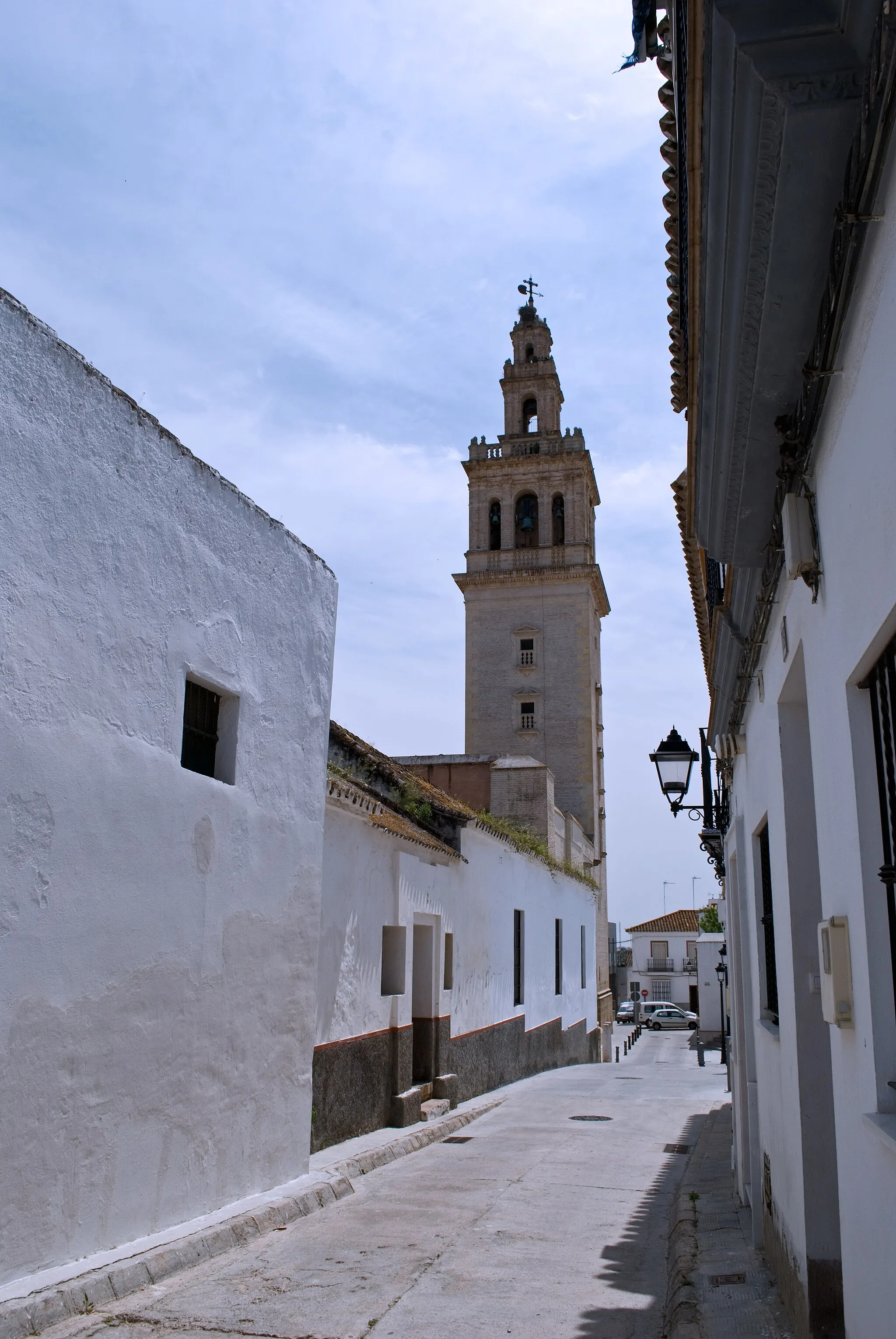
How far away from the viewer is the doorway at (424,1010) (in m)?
12.2

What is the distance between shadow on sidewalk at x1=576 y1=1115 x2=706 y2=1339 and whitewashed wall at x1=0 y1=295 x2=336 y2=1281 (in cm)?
229

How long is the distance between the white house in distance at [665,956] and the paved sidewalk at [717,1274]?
57423 millimetres

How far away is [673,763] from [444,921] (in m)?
4.41

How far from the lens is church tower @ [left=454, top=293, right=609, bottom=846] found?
37.6 m

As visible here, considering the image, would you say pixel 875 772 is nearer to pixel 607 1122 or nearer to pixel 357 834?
pixel 357 834

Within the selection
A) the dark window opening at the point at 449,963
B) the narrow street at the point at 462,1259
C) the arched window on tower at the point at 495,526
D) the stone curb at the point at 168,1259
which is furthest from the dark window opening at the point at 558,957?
the arched window on tower at the point at 495,526

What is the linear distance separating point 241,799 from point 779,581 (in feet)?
12.4

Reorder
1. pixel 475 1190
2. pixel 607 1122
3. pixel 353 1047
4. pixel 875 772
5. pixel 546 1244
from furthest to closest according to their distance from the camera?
pixel 607 1122
pixel 353 1047
pixel 475 1190
pixel 546 1244
pixel 875 772

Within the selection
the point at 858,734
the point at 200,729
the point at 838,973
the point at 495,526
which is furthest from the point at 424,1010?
the point at 495,526

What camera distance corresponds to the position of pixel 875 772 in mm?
2990

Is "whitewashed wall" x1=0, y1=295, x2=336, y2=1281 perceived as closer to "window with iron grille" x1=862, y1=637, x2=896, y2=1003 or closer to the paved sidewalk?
the paved sidewalk

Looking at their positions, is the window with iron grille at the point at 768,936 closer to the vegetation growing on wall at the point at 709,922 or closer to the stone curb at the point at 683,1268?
the stone curb at the point at 683,1268

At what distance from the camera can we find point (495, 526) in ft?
132

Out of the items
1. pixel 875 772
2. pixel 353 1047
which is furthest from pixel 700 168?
pixel 353 1047
